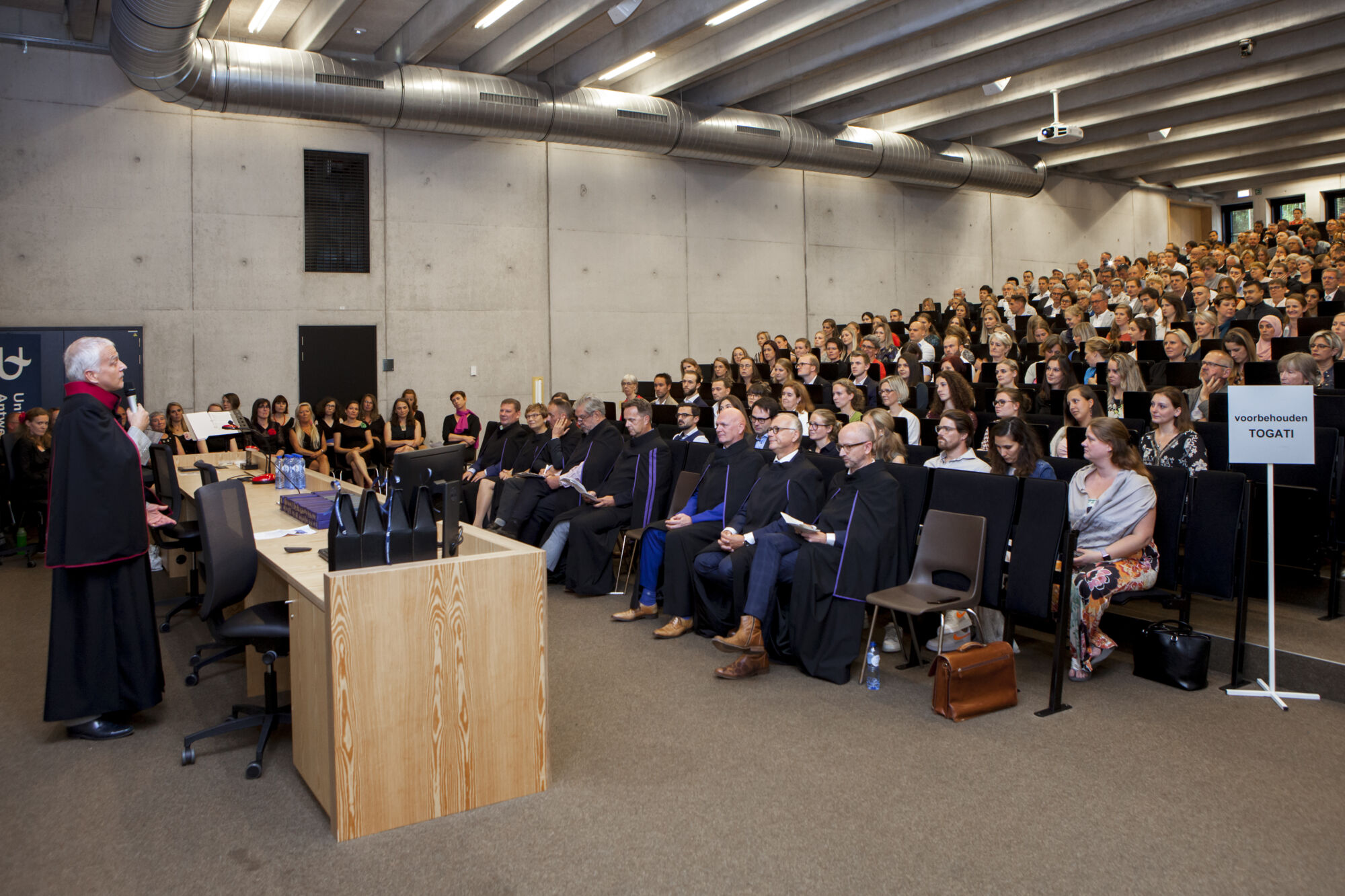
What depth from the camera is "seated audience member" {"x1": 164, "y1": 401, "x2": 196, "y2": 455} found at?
9117 mm

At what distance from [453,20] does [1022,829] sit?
8432mm

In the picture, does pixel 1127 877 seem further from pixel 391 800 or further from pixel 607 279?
pixel 607 279

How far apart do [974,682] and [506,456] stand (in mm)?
4835

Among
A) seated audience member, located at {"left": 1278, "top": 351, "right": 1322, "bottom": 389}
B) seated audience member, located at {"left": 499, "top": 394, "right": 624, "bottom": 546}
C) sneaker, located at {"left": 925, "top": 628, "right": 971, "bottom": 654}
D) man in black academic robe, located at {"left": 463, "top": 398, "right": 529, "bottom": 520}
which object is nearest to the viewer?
sneaker, located at {"left": 925, "top": 628, "right": 971, "bottom": 654}

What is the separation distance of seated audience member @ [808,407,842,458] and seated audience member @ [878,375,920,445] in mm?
1032

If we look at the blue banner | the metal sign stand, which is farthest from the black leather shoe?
the blue banner

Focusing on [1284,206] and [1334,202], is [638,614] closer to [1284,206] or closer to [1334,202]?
[1334,202]

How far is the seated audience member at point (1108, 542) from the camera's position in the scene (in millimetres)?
4168

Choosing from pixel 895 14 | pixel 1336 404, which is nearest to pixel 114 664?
pixel 1336 404

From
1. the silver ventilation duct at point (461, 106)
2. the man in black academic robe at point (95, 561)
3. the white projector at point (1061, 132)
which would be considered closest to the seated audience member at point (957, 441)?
the man in black academic robe at point (95, 561)

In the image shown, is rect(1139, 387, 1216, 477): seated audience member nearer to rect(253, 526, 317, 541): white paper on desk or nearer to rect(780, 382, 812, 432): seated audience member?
rect(780, 382, 812, 432): seated audience member

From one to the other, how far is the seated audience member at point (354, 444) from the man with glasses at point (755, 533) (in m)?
5.94

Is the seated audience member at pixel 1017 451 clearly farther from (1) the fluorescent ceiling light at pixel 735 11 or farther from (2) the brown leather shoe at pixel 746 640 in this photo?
(1) the fluorescent ceiling light at pixel 735 11

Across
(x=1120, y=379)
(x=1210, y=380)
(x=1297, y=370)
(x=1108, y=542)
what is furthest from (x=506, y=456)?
(x=1297, y=370)
